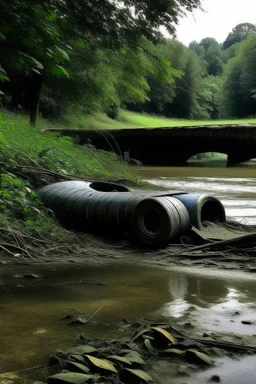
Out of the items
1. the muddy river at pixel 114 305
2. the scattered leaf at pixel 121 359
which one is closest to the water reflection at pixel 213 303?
the muddy river at pixel 114 305

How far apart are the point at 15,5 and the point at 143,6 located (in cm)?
112

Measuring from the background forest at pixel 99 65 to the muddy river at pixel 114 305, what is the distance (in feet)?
5.78

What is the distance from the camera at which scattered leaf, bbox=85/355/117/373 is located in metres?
2.53

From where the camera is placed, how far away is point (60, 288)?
421 centimetres

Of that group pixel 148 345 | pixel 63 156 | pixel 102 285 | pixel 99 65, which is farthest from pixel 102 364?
pixel 99 65

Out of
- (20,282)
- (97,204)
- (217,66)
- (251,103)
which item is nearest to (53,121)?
(97,204)

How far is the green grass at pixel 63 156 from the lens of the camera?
944cm

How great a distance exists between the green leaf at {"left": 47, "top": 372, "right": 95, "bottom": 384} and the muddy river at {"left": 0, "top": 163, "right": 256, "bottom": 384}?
27cm

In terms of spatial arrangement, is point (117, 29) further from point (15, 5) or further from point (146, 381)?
point (146, 381)

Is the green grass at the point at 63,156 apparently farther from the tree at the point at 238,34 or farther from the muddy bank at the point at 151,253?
the tree at the point at 238,34

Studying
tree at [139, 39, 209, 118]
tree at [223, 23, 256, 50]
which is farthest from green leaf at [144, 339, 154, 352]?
tree at [223, 23, 256, 50]

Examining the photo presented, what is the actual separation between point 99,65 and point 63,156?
13.2 m

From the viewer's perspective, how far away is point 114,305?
374 cm

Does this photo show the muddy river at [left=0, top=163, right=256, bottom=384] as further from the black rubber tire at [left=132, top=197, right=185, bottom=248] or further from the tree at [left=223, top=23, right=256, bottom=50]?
the tree at [left=223, top=23, right=256, bottom=50]
